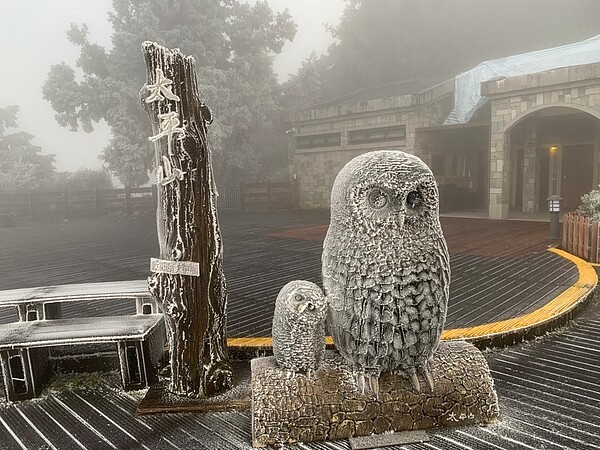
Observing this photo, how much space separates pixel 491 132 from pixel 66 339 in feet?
36.0

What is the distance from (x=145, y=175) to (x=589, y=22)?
68.0 feet

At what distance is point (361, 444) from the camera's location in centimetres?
230

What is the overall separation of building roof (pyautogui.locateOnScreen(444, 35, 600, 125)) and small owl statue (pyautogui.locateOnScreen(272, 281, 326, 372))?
11.1 m

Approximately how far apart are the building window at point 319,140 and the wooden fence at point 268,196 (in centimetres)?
158

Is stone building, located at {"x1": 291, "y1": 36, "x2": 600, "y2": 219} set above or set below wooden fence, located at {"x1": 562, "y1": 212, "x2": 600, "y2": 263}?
above

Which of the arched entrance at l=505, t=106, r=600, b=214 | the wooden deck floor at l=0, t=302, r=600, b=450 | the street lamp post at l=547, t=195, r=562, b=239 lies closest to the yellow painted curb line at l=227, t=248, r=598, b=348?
the wooden deck floor at l=0, t=302, r=600, b=450

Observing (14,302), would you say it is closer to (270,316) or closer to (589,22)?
(270,316)

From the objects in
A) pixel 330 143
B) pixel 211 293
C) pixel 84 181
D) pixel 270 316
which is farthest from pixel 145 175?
pixel 211 293

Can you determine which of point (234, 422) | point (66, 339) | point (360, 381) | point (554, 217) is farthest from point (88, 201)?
point (360, 381)

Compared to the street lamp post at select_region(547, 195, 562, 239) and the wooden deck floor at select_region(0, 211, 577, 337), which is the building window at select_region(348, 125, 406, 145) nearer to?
the wooden deck floor at select_region(0, 211, 577, 337)

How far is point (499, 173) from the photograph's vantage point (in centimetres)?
1140

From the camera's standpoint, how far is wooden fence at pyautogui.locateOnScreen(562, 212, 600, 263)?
6.37m

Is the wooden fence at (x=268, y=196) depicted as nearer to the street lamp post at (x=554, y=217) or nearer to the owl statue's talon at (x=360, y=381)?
the street lamp post at (x=554, y=217)

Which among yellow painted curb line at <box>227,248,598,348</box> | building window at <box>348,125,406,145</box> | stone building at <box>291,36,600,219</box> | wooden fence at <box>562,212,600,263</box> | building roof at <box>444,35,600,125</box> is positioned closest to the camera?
yellow painted curb line at <box>227,248,598,348</box>
